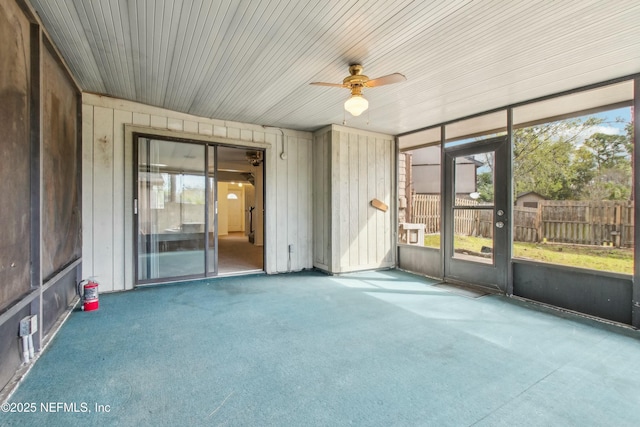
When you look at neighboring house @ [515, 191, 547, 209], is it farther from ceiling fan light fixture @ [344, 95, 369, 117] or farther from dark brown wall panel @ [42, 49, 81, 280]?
dark brown wall panel @ [42, 49, 81, 280]

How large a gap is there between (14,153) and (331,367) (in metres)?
2.71

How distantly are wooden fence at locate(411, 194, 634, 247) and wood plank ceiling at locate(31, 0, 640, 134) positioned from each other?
1.42 m

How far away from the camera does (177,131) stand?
4.66 meters

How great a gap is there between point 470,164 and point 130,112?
5107 millimetres

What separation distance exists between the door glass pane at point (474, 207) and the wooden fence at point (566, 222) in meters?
0.02

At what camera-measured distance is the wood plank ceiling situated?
2.26 m

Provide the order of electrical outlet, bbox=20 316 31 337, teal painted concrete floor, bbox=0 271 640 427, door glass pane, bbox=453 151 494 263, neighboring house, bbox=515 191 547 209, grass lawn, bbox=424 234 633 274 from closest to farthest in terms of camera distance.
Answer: teal painted concrete floor, bbox=0 271 640 427, electrical outlet, bbox=20 316 31 337, grass lawn, bbox=424 234 633 274, neighboring house, bbox=515 191 547 209, door glass pane, bbox=453 151 494 263

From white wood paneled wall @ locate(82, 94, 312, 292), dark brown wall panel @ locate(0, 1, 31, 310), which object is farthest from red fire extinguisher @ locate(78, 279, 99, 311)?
dark brown wall panel @ locate(0, 1, 31, 310)

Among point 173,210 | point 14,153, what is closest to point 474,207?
point 173,210

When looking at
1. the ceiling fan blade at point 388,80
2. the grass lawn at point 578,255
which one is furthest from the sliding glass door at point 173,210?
the grass lawn at point 578,255

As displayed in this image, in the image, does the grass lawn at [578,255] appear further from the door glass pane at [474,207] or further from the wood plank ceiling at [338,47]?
the wood plank ceiling at [338,47]

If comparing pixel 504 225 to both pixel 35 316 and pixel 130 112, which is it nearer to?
pixel 35 316

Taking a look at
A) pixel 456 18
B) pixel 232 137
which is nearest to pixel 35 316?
pixel 232 137

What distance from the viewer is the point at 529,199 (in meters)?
4.07
